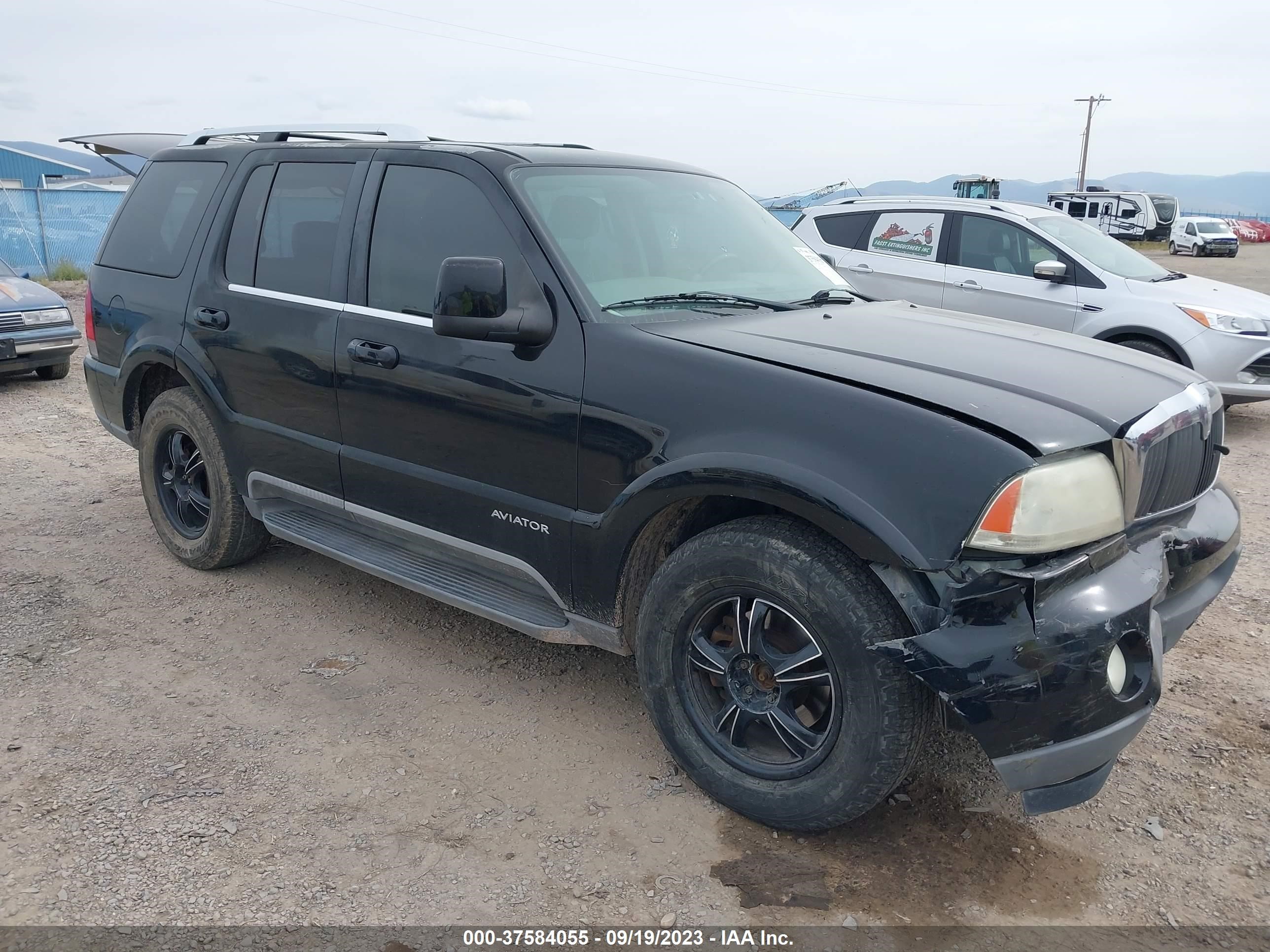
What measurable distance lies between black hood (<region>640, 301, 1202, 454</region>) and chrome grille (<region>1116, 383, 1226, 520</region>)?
1.9 inches

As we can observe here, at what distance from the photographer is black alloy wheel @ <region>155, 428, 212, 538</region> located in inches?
186

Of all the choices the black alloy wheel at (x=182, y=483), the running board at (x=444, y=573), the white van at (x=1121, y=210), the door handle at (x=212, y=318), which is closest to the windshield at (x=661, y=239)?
the running board at (x=444, y=573)

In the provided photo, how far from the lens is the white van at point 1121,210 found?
33.2m

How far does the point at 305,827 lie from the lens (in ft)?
9.37

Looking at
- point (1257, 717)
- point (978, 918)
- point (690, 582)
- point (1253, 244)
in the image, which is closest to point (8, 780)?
point (690, 582)

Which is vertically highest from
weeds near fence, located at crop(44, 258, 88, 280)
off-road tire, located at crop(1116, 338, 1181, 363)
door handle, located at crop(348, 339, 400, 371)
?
door handle, located at crop(348, 339, 400, 371)

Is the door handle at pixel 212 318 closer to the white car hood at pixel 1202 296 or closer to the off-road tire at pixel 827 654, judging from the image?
the off-road tire at pixel 827 654

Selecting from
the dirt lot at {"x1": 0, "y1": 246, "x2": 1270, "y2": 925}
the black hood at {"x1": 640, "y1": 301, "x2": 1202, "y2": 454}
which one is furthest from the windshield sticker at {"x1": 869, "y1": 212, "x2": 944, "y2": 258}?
the black hood at {"x1": 640, "y1": 301, "x2": 1202, "y2": 454}

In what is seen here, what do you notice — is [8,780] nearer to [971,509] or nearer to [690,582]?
[690,582]

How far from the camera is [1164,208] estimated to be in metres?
35.3

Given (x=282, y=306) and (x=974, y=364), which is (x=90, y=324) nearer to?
(x=282, y=306)

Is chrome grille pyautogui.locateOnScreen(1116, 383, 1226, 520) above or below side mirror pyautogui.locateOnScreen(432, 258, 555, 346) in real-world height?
below

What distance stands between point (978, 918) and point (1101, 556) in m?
0.99

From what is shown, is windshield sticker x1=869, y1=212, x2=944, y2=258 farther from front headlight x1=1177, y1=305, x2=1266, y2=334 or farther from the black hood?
the black hood
